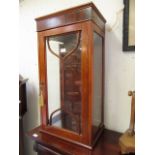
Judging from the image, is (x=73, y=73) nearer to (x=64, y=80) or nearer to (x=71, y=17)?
(x=64, y=80)

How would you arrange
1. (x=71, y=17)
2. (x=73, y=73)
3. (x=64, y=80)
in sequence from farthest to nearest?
(x=64, y=80), (x=73, y=73), (x=71, y=17)

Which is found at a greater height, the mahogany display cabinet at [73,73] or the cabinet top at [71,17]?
the cabinet top at [71,17]

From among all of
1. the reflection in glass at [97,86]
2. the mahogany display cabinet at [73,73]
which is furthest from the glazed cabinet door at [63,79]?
the reflection in glass at [97,86]

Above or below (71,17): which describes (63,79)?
below

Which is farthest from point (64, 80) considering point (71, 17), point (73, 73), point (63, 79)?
point (71, 17)

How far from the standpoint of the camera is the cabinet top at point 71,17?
0.79 metres

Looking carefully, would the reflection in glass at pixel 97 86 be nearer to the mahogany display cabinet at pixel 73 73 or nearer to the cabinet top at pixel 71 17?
the mahogany display cabinet at pixel 73 73

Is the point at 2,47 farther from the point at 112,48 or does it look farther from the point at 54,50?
the point at 112,48

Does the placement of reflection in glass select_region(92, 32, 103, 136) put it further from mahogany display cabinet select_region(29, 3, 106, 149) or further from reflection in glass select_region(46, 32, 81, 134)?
reflection in glass select_region(46, 32, 81, 134)

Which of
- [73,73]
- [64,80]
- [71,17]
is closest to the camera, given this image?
[71,17]

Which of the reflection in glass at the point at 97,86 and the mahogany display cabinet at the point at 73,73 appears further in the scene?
the reflection in glass at the point at 97,86

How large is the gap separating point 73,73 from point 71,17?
0.35 m

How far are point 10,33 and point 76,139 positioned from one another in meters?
0.74

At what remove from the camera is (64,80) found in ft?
3.73
